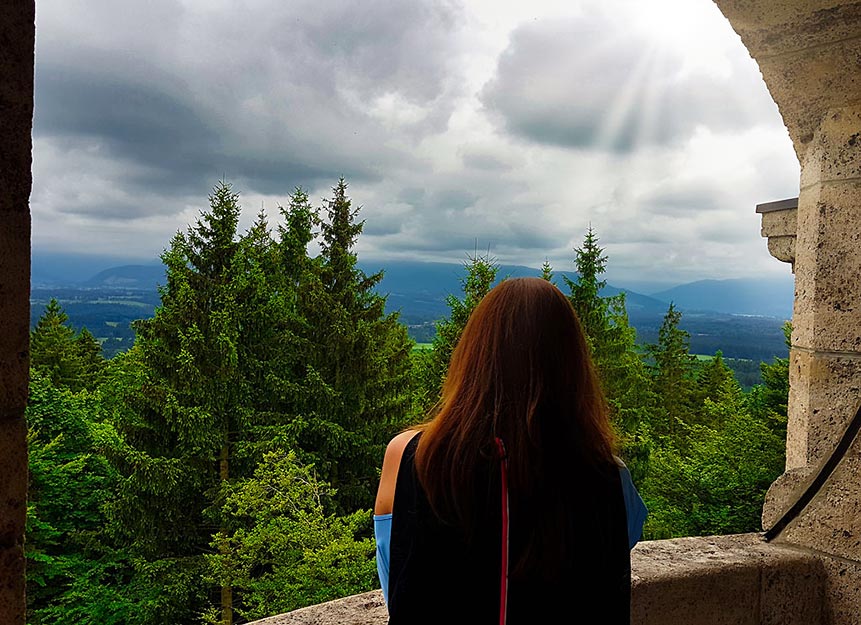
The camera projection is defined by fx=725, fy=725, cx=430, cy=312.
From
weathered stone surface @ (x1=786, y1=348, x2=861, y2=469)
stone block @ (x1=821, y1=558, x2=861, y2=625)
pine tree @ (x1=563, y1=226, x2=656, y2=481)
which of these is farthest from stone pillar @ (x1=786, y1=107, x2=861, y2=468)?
pine tree @ (x1=563, y1=226, x2=656, y2=481)

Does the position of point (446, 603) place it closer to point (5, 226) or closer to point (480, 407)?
point (480, 407)

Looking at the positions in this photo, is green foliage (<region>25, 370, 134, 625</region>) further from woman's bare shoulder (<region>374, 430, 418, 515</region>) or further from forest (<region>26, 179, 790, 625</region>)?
woman's bare shoulder (<region>374, 430, 418, 515</region>)

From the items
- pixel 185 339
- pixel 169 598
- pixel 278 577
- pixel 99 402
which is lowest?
pixel 169 598

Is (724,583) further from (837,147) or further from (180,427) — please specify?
(180,427)

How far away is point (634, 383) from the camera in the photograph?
15.2 metres

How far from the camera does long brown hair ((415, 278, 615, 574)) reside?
0.79m

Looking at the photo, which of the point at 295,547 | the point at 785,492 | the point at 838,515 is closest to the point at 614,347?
the point at 295,547

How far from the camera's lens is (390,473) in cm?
84

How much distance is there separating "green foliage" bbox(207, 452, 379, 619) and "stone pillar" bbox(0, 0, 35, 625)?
7.83m

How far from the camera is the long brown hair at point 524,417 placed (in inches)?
31.0

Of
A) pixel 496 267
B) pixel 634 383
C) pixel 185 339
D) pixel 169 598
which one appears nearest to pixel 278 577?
pixel 169 598

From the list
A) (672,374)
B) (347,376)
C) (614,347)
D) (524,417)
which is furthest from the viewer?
(672,374)

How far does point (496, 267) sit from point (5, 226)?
1359 cm

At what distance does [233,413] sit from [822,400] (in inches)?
514
